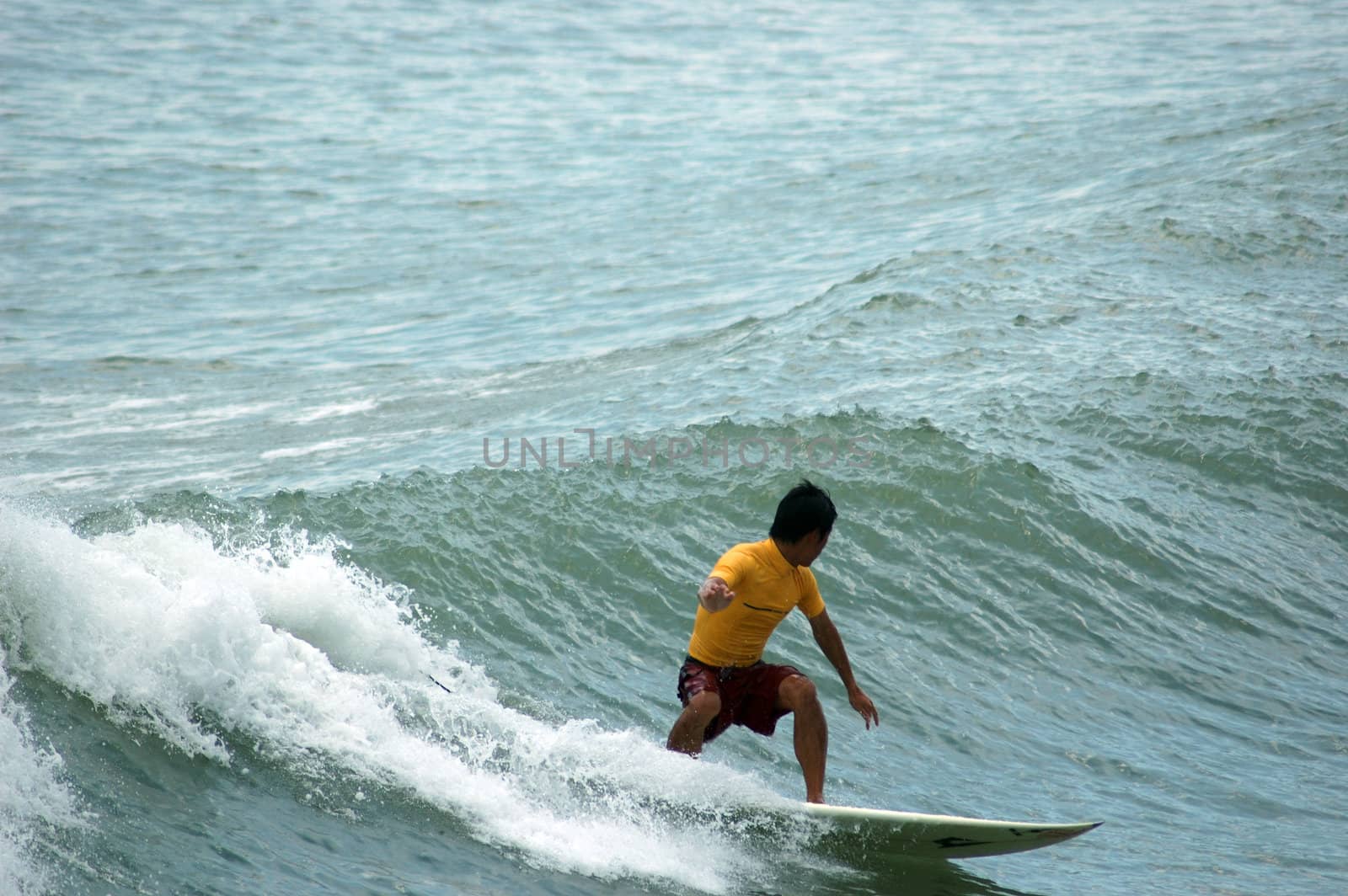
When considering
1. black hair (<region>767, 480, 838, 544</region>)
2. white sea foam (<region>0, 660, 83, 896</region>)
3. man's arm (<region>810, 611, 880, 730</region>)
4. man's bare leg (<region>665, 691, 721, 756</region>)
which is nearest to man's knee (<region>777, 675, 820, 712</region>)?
man's arm (<region>810, 611, 880, 730</region>)

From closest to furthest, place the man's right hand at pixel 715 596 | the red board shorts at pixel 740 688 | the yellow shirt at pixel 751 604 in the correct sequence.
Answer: the man's right hand at pixel 715 596 < the yellow shirt at pixel 751 604 < the red board shorts at pixel 740 688

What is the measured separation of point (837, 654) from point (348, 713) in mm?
2441

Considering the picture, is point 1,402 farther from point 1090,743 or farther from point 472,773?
point 1090,743

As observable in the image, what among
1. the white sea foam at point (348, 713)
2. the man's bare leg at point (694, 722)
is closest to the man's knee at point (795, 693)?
the man's bare leg at point (694, 722)

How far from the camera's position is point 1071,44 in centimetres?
3528

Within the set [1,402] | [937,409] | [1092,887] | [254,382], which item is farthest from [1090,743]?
[1,402]

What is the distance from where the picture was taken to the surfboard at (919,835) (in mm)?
5891

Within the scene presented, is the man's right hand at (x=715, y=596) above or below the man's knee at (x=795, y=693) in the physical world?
above

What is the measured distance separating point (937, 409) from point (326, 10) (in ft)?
101

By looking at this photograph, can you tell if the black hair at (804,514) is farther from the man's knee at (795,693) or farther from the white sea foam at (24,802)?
the white sea foam at (24,802)

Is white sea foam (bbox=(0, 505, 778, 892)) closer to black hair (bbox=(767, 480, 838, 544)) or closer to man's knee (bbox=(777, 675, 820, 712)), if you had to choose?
man's knee (bbox=(777, 675, 820, 712))

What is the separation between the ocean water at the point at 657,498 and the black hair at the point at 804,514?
1.23 meters

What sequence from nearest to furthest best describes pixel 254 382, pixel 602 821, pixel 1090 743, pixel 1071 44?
1. pixel 602 821
2. pixel 1090 743
3. pixel 254 382
4. pixel 1071 44

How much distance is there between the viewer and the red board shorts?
6207 mm
